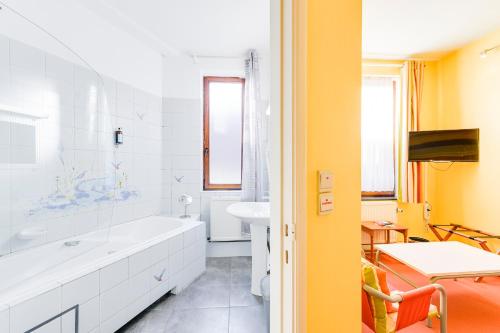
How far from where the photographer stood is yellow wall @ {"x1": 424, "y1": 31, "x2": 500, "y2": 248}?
2691 millimetres

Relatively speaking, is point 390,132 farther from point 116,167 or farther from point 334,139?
point 116,167

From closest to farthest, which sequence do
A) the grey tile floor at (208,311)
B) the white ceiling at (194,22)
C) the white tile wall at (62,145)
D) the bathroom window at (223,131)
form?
the white tile wall at (62,145)
the grey tile floor at (208,311)
the white ceiling at (194,22)
the bathroom window at (223,131)

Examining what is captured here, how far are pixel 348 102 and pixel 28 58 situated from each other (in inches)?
87.2

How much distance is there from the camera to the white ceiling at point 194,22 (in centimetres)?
214

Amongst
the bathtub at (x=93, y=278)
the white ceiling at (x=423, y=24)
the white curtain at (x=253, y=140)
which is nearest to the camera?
the bathtub at (x=93, y=278)

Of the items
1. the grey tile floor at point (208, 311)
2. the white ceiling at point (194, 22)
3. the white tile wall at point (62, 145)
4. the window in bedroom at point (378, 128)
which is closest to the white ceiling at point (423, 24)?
the window in bedroom at point (378, 128)

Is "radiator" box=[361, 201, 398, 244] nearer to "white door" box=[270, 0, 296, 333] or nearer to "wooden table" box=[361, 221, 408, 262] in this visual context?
"wooden table" box=[361, 221, 408, 262]

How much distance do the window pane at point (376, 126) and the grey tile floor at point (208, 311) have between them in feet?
7.68

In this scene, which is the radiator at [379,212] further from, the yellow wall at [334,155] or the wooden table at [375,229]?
the yellow wall at [334,155]

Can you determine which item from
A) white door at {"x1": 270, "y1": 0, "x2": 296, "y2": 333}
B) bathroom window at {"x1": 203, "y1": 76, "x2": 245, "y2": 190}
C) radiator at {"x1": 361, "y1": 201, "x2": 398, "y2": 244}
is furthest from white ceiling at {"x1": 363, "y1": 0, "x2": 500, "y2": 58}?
radiator at {"x1": 361, "y1": 201, "x2": 398, "y2": 244}

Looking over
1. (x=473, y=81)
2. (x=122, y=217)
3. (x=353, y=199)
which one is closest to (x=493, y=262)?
(x=353, y=199)

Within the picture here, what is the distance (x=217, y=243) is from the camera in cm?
307

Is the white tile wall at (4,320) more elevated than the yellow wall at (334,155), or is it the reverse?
the yellow wall at (334,155)

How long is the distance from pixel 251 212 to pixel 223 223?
94 cm
